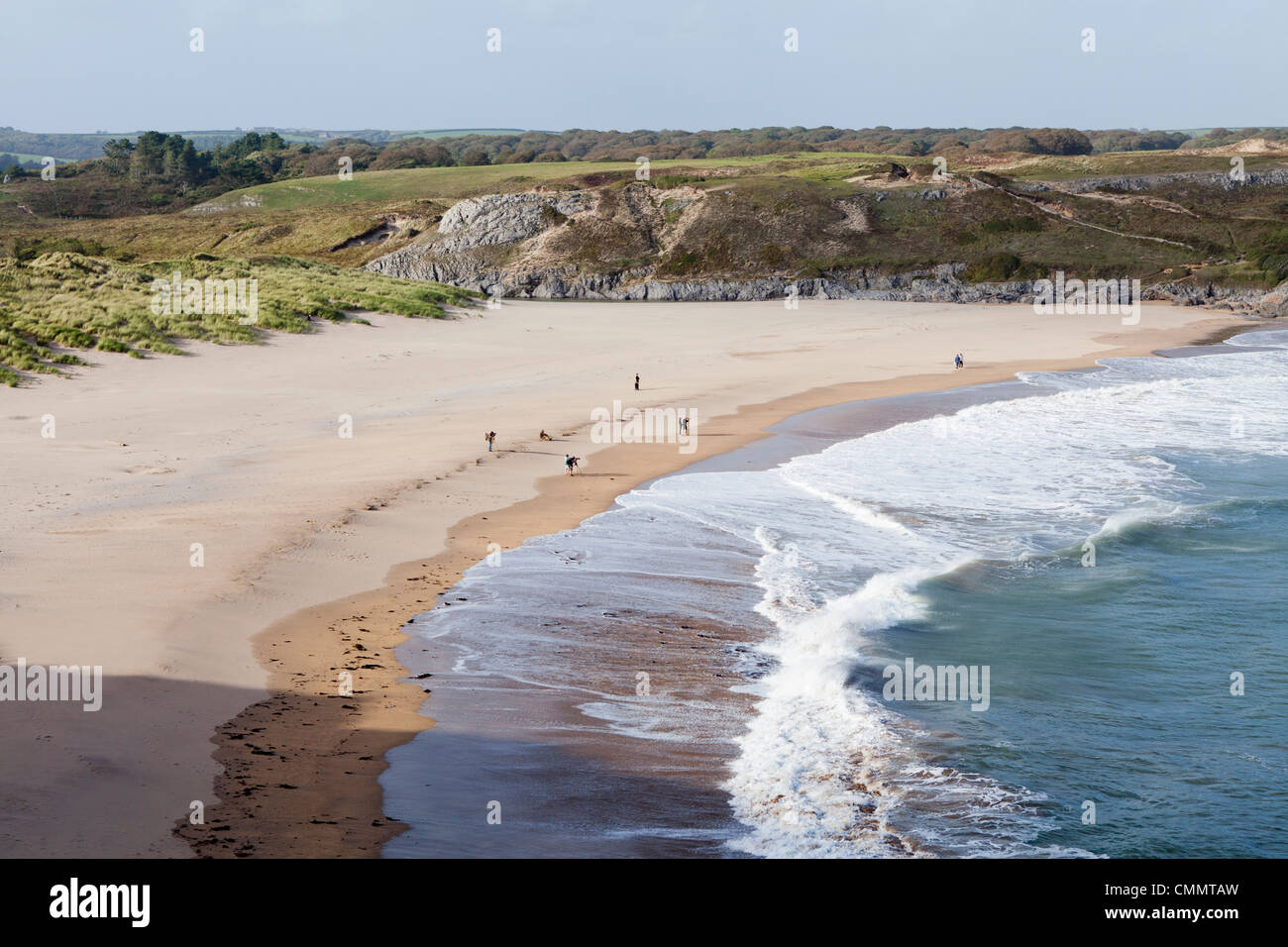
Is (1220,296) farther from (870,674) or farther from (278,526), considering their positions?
(278,526)

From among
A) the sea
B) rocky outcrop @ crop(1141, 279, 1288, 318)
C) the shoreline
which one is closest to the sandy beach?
the shoreline

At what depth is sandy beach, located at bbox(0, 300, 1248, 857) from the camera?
331 inches

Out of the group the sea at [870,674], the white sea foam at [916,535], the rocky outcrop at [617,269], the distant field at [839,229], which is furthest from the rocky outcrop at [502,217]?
the sea at [870,674]

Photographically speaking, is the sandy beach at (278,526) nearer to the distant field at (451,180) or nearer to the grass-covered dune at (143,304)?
the grass-covered dune at (143,304)

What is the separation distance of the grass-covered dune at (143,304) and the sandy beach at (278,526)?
43.7 inches

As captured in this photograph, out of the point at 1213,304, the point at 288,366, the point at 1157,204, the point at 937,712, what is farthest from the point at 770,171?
the point at 937,712

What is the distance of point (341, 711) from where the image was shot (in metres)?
10.2

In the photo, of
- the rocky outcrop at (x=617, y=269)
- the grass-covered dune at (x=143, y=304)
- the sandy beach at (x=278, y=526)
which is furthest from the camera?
the rocky outcrop at (x=617, y=269)

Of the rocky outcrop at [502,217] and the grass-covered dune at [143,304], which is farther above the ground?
the rocky outcrop at [502,217]

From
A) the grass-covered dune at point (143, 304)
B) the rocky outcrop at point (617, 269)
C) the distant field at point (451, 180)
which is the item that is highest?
the distant field at point (451, 180)

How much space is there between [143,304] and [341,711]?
2981 centimetres

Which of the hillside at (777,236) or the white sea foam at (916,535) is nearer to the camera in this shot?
the white sea foam at (916,535)

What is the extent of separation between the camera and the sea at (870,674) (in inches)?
348
